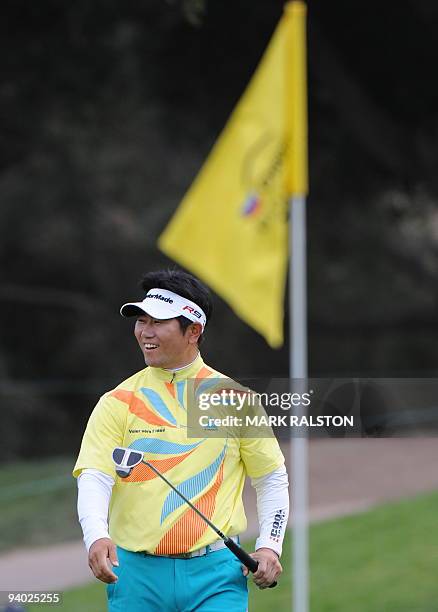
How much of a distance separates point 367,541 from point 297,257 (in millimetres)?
3061

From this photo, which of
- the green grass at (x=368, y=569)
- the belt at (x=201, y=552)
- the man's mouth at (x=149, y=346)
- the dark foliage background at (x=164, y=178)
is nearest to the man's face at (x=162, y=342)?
the man's mouth at (x=149, y=346)

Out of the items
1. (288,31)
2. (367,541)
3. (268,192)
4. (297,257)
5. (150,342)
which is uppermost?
(288,31)

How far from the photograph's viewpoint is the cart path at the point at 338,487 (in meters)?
10.3

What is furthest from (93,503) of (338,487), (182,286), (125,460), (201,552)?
(338,487)

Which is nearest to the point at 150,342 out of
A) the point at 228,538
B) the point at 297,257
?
the point at 228,538

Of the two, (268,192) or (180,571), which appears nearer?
(180,571)

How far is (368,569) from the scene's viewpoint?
367 inches

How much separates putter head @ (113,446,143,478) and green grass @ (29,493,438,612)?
457 cm

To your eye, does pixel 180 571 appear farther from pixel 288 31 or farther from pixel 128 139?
pixel 128 139

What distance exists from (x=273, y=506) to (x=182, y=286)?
2.56 feet

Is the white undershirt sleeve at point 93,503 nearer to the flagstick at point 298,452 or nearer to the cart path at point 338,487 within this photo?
the flagstick at point 298,452

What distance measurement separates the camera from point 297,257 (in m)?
8.12

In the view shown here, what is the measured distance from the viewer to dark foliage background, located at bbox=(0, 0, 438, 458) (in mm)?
15859

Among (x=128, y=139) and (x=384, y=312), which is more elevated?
(x=128, y=139)
